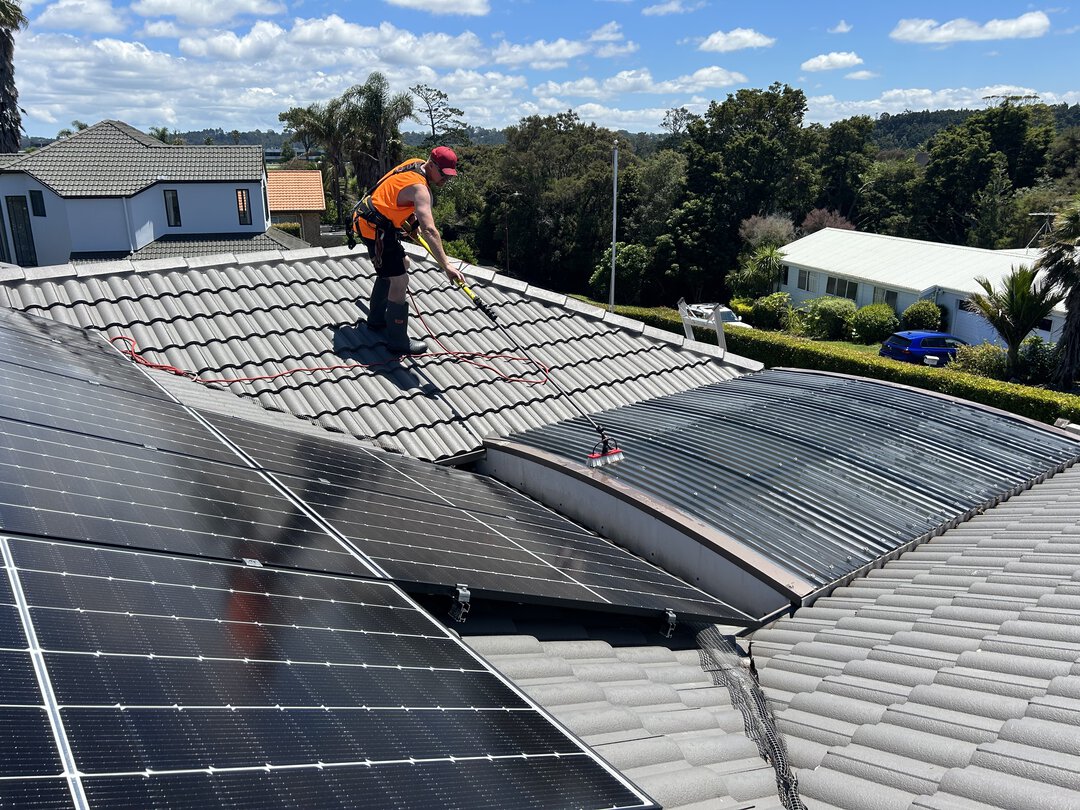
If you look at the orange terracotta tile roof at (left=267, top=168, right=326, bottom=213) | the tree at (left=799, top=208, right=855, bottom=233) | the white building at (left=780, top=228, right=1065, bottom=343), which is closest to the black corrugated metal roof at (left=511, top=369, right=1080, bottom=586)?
the white building at (left=780, top=228, right=1065, bottom=343)

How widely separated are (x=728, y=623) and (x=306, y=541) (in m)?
4.17

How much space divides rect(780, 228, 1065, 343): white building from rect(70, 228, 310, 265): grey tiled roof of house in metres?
30.3

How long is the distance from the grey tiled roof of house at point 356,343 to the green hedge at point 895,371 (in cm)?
967

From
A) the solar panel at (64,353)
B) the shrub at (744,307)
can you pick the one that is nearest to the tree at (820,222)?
the shrub at (744,307)

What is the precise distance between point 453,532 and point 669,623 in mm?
2094

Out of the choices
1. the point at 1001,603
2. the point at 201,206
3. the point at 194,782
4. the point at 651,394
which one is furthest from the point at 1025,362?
the point at 201,206

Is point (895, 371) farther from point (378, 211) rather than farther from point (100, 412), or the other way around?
point (100, 412)

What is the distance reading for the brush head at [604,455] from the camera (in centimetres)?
1002

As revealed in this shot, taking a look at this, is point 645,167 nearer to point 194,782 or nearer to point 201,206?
point 201,206

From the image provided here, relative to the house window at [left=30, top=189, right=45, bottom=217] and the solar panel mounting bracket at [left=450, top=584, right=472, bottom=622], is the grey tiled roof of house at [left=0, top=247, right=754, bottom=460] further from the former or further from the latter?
the house window at [left=30, top=189, right=45, bottom=217]

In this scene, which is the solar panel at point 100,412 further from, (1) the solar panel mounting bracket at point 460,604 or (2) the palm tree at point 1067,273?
(2) the palm tree at point 1067,273

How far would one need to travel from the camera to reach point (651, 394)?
13.9m

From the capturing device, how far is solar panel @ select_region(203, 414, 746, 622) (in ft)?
19.8

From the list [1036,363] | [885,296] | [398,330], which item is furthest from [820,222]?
[398,330]
